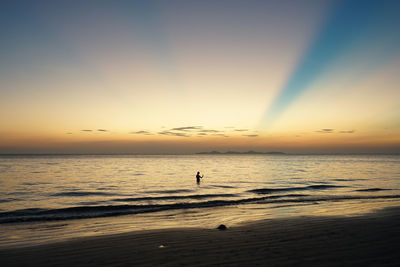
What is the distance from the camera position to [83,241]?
10.5 m

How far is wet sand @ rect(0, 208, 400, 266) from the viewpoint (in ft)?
25.5

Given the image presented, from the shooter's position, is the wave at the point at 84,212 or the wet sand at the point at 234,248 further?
the wave at the point at 84,212

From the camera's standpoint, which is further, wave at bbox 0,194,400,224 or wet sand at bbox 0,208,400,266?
wave at bbox 0,194,400,224

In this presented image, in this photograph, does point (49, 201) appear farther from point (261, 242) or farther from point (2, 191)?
point (261, 242)

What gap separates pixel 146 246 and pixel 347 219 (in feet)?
36.0

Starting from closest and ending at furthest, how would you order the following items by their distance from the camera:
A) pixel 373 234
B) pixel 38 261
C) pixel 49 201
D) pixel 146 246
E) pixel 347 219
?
pixel 38 261 → pixel 146 246 → pixel 373 234 → pixel 347 219 → pixel 49 201

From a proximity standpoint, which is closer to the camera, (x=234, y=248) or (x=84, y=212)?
(x=234, y=248)

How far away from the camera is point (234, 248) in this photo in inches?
354

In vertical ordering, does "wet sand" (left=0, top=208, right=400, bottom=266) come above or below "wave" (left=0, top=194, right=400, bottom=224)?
above

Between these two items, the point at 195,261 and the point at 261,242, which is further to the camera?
the point at 261,242

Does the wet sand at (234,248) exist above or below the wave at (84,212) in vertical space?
above

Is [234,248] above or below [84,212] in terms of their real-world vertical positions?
above

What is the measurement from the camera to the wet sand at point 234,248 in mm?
7777

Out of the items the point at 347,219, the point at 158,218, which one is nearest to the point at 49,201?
the point at 158,218
